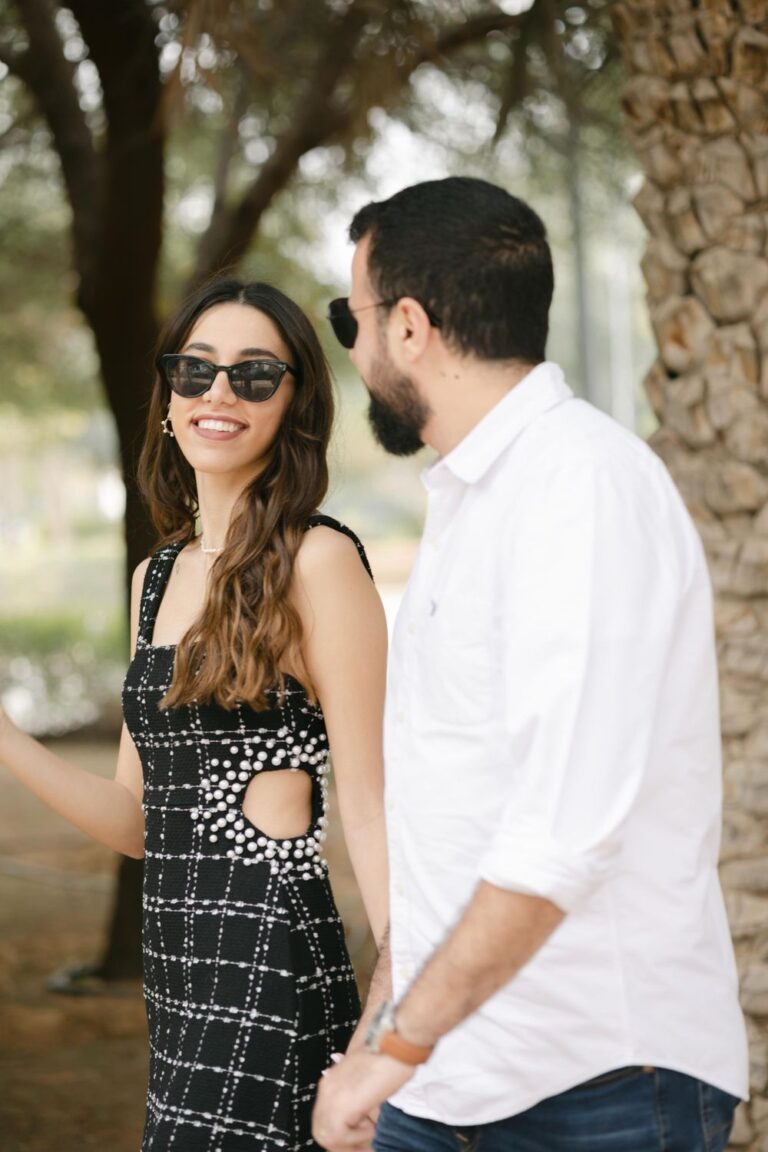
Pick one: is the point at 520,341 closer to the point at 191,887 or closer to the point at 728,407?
the point at 191,887

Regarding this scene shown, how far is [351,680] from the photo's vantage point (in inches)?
94.0

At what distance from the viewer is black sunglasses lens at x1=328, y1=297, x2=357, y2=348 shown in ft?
6.10

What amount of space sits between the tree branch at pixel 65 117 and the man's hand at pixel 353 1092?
5754 mm

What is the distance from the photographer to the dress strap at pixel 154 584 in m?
2.66

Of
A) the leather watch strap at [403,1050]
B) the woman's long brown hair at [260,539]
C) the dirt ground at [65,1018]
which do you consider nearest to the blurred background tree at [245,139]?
the woman's long brown hair at [260,539]

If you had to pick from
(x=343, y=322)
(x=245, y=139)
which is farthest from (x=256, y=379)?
(x=245, y=139)

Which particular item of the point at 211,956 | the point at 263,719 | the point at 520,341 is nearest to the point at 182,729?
the point at 263,719

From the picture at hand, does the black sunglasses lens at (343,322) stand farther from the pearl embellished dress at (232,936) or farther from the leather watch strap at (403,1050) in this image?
the leather watch strap at (403,1050)

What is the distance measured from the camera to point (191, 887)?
242cm

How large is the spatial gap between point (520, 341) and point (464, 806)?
55 cm

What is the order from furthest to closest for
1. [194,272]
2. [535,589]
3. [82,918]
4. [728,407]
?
[82,918], [194,272], [728,407], [535,589]

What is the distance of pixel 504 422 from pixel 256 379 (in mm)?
906

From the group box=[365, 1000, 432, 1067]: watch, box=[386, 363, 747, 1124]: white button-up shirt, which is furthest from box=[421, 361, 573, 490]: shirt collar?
box=[365, 1000, 432, 1067]: watch

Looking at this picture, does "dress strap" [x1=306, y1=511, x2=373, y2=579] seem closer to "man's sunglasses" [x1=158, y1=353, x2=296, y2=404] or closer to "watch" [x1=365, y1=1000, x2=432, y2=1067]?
"man's sunglasses" [x1=158, y1=353, x2=296, y2=404]
